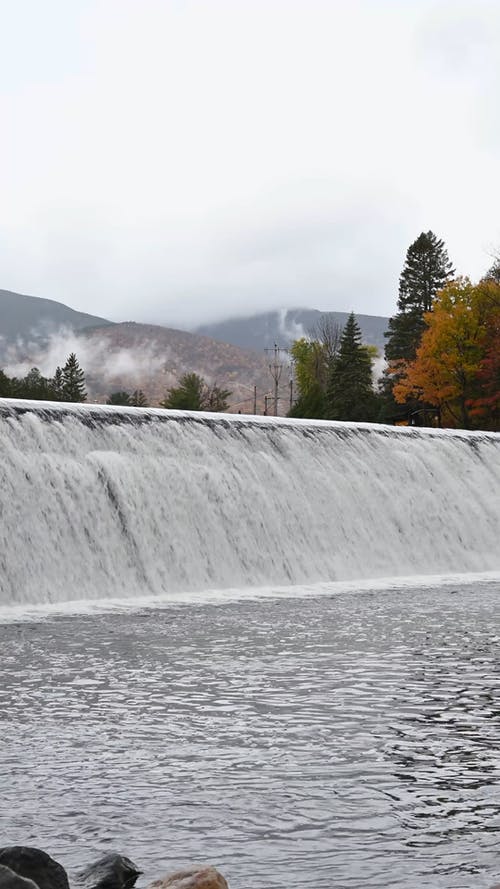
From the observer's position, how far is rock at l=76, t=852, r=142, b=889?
158 inches

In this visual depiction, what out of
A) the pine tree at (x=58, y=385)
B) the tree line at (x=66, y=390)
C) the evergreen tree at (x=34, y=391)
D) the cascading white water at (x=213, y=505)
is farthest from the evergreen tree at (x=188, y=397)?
the cascading white water at (x=213, y=505)

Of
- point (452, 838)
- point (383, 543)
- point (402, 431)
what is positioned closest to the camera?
point (452, 838)

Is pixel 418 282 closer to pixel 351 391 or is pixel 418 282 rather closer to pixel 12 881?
pixel 351 391

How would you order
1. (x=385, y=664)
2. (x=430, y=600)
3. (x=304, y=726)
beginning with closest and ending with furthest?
(x=304, y=726) < (x=385, y=664) < (x=430, y=600)

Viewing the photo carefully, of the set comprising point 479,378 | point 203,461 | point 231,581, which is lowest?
point 231,581

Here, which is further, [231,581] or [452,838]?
[231,581]

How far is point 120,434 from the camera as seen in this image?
1725 cm

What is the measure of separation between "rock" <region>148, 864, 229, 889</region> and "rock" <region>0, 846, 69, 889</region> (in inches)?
12.3

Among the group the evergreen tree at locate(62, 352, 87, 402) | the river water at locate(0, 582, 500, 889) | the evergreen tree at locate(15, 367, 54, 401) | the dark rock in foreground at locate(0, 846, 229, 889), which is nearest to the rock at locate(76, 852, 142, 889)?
the dark rock in foreground at locate(0, 846, 229, 889)

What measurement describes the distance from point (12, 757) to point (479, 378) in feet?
148

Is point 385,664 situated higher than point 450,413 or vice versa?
point 450,413

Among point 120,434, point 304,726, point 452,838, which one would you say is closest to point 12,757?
point 304,726

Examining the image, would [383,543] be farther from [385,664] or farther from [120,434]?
[385,664]

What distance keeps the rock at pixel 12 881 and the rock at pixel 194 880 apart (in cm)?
41
